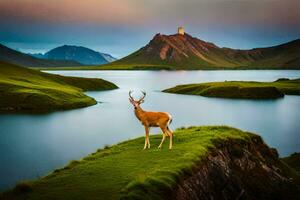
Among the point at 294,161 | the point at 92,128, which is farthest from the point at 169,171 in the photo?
the point at 92,128

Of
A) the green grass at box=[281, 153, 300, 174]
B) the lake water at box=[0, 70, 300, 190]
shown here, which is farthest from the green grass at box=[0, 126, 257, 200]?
the green grass at box=[281, 153, 300, 174]

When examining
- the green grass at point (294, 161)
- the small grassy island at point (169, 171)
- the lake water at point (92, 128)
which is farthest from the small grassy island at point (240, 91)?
the small grassy island at point (169, 171)

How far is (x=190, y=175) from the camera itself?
2459cm

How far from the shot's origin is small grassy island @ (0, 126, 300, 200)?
21.2m

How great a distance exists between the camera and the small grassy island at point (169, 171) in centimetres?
2125

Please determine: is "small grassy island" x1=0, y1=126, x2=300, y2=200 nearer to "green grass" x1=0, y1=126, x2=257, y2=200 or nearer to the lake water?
"green grass" x1=0, y1=126, x2=257, y2=200

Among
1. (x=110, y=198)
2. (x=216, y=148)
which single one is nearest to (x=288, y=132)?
(x=216, y=148)

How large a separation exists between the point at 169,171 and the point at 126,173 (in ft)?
8.59

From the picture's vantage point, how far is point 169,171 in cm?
2370

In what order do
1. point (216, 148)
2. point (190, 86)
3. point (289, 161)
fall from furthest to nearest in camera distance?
1. point (190, 86)
2. point (289, 161)
3. point (216, 148)

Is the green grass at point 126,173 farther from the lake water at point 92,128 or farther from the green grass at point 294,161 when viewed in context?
the green grass at point 294,161

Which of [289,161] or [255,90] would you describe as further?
[255,90]

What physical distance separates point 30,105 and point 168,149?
83.2 meters

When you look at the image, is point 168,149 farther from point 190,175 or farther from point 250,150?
point 250,150
